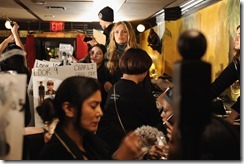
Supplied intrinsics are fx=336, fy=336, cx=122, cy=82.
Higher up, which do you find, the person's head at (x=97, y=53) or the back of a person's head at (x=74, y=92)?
the person's head at (x=97, y=53)

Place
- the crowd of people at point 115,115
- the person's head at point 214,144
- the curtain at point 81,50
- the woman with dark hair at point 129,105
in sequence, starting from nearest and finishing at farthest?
the person's head at point 214,144
the crowd of people at point 115,115
the woman with dark hair at point 129,105
the curtain at point 81,50

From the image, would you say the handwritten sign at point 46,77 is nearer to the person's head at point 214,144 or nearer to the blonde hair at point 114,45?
the blonde hair at point 114,45

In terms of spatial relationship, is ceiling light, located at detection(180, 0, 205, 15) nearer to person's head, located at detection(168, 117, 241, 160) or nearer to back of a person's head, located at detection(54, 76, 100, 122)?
back of a person's head, located at detection(54, 76, 100, 122)

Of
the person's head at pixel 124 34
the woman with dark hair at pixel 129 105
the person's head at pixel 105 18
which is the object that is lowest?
the woman with dark hair at pixel 129 105

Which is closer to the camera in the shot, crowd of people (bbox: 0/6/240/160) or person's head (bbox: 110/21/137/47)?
crowd of people (bbox: 0/6/240/160)

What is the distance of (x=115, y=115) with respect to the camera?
155 centimetres

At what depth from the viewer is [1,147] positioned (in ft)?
2.39

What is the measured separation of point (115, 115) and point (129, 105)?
0.26 ft

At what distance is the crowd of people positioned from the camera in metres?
0.69

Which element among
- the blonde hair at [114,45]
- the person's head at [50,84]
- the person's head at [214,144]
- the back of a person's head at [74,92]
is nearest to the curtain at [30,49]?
the blonde hair at [114,45]

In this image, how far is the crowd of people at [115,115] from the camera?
27.1 inches

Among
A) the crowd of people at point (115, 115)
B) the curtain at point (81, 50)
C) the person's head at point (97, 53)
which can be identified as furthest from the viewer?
the curtain at point (81, 50)

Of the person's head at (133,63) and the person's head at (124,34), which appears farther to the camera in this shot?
the person's head at (124,34)

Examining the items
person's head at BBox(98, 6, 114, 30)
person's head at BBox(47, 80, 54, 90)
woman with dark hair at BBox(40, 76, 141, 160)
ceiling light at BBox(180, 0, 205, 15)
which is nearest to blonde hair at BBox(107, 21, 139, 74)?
person's head at BBox(98, 6, 114, 30)
